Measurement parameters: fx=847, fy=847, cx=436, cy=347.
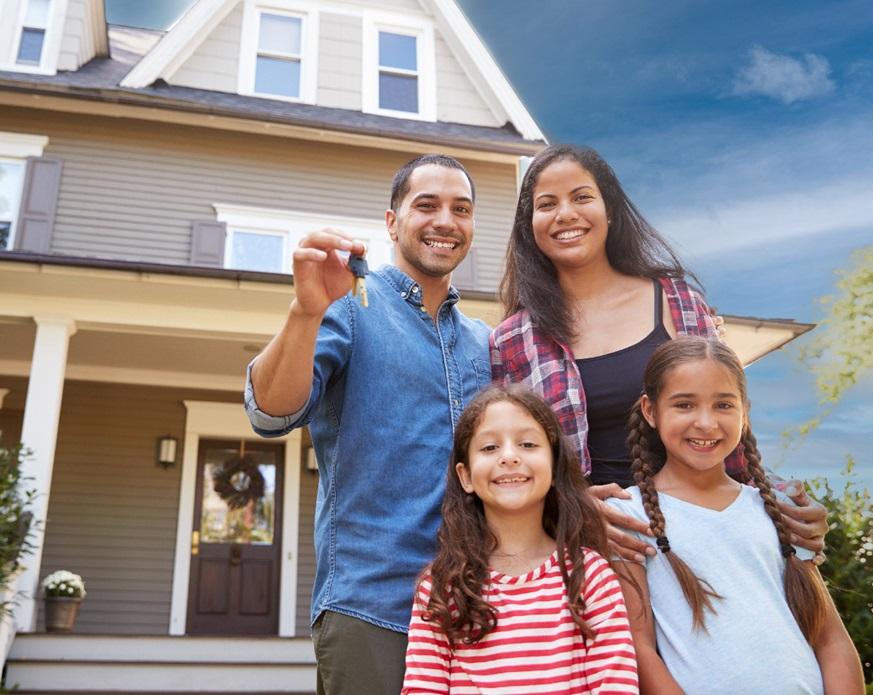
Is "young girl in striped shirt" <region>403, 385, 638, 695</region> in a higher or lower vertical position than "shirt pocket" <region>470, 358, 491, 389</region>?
lower

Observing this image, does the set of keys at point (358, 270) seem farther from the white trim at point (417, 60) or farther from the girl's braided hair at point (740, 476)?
the white trim at point (417, 60)

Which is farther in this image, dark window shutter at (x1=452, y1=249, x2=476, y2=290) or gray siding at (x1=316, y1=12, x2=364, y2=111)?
gray siding at (x1=316, y1=12, x2=364, y2=111)

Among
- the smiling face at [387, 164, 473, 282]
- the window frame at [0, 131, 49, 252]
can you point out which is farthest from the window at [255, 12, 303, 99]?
the smiling face at [387, 164, 473, 282]

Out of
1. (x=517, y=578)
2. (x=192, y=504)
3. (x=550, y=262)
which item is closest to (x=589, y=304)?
(x=550, y=262)

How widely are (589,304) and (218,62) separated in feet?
31.9

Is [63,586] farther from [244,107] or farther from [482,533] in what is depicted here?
[482,533]

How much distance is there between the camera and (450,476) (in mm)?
1905

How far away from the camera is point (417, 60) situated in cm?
1144

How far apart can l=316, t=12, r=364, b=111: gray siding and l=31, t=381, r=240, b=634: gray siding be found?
4180 mm

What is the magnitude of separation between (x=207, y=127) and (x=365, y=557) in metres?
9.28

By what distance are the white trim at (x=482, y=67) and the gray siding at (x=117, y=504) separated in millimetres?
5369

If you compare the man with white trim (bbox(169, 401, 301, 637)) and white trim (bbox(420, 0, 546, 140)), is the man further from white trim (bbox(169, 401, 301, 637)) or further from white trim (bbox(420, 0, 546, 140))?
white trim (bbox(420, 0, 546, 140))

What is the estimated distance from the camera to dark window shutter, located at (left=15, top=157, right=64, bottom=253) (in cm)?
917

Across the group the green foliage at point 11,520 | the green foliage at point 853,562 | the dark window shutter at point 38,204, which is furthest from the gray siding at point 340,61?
the green foliage at point 853,562
